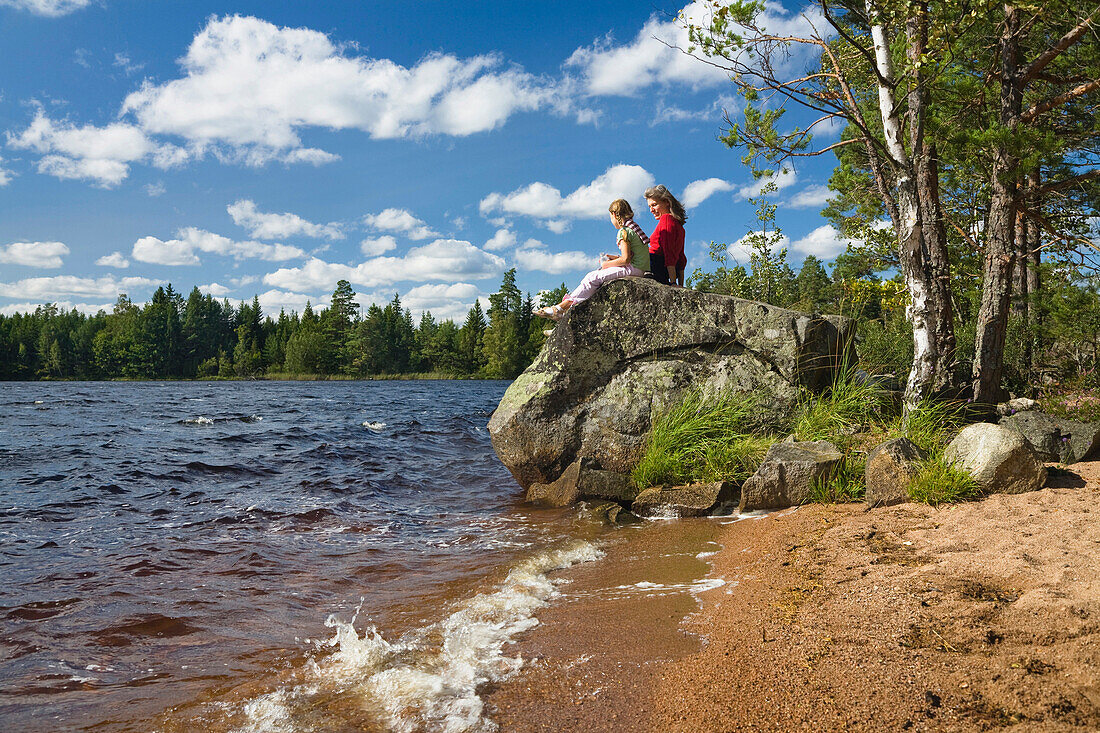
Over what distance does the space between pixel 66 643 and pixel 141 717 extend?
5.17ft

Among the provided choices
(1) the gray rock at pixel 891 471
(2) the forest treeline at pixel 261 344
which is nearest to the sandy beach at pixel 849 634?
(1) the gray rock at pixel 891 471

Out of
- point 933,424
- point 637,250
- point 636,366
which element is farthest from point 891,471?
point 637,250

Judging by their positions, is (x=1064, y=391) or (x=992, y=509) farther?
(x=1064, y=391)

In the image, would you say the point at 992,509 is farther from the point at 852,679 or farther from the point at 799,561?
the point at 852,679

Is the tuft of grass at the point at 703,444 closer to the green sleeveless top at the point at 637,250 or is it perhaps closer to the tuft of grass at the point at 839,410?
the tuft of grass at the point at 839,410

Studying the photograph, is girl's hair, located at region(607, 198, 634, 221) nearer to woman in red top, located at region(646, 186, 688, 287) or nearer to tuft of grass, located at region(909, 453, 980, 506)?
woman in red top, located at region(646, 186, 688, 287)

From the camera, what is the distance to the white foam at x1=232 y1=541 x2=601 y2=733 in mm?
2850

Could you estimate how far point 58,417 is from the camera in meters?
21.2

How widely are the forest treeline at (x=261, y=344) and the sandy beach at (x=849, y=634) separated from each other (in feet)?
→ 260

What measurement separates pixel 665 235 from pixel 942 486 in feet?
17.6

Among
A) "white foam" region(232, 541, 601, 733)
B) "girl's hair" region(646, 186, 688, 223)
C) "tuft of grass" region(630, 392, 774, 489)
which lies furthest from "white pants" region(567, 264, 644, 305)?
"white foam" region(232, 541, 601, 733)

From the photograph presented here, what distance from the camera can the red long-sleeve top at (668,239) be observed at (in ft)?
31.0

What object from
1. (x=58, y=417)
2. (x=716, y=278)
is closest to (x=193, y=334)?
(x=58, y=417)

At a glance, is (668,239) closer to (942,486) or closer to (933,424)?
(933,424)
